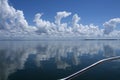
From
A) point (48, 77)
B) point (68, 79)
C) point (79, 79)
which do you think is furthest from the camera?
point (48, 77)

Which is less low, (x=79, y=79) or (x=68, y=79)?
(x=68, y=79)

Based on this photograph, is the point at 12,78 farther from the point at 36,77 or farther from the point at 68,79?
the point at 68,79

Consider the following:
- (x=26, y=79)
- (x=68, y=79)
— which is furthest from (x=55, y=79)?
(x=68, y=79)

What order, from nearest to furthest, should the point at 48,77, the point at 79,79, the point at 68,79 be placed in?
the point at 68,79 → the point at 79,79 → the point at 48,77

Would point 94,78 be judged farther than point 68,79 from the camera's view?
Yes

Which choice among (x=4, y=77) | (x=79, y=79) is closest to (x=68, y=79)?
(x=79, y=79)

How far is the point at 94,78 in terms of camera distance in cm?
6200

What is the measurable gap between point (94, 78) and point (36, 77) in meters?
19.3

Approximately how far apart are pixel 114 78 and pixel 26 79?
28.6m

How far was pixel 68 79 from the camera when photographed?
5840mm

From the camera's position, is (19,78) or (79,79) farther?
(19,78)

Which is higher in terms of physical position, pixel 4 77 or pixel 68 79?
pixel 68 79

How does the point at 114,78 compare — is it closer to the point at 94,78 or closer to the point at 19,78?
the point at 94,78

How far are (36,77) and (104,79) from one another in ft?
73.6
